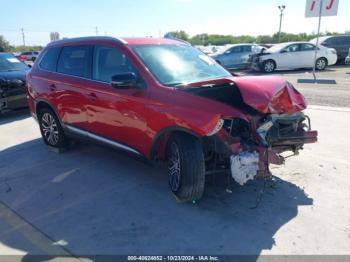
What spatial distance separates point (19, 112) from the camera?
919 centimetres

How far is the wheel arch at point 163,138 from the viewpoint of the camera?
3586 mm

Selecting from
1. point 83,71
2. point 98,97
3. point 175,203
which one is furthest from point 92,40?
point 175,203

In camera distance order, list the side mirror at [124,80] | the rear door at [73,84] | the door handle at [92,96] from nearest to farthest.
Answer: the side mirror at [124,80], the door handle at [92,96], the rear door at [73,84]

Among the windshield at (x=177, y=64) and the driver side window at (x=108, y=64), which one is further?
the driver side window at (x=108, y=64)

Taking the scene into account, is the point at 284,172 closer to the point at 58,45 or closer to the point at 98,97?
the point at 98,97

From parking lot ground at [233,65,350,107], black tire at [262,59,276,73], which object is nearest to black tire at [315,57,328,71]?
black tire at [262,59,276,73]

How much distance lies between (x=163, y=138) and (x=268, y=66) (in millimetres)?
14437

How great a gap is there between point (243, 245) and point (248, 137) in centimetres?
113

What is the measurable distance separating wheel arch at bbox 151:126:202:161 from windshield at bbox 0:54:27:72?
716 centimetres

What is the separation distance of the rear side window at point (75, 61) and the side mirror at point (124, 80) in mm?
1053

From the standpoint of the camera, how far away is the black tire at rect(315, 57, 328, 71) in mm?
16938

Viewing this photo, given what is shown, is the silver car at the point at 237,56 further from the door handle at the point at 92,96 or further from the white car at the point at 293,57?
the door handle at the point at 92,96

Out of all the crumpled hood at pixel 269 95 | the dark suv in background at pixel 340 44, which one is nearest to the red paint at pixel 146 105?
the crumpled hood at pixel 269 95

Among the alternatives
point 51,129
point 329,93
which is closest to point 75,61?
point 51,129
